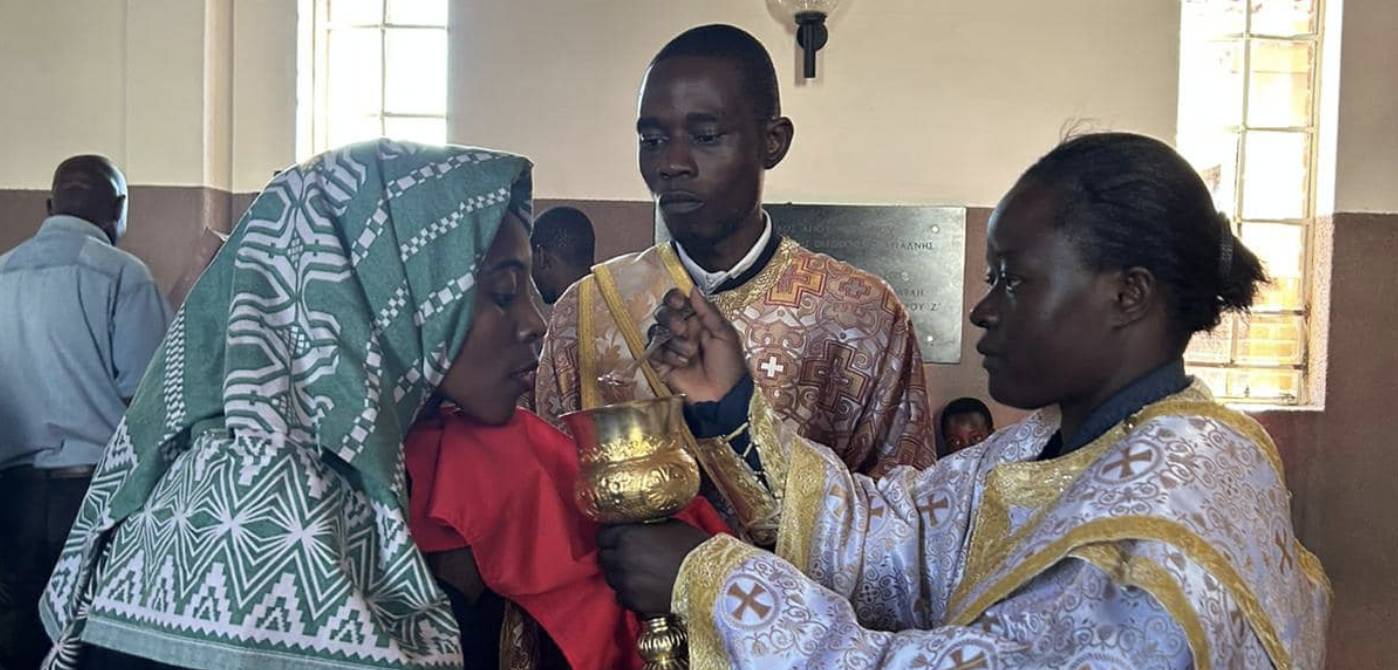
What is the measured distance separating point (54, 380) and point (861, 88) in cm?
364

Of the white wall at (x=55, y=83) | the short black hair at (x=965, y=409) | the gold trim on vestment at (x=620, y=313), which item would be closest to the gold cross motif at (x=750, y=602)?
the gold trim on vestment at (x=620, y=313)

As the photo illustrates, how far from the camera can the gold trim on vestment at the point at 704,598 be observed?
5.01 feet

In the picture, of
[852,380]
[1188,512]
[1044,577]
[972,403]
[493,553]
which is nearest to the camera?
[1188,512]

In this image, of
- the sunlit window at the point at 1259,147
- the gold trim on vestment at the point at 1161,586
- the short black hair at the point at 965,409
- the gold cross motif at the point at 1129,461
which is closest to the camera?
the gold trim on vestment at the point at 1161,586

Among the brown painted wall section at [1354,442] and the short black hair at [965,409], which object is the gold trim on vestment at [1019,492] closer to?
the short black hair at [965,409]

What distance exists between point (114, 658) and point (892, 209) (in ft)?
14.7

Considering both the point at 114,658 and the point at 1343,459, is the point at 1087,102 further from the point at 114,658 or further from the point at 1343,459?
the point at 114,658

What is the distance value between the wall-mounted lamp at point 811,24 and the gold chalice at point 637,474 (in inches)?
158

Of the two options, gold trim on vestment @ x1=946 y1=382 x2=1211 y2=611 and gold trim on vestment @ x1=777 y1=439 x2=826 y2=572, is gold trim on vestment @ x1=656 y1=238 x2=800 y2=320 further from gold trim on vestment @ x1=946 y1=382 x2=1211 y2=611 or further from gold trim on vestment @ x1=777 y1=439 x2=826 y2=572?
gold trim on vestment @ x1=946 y1=382 x2=1211 y2=611

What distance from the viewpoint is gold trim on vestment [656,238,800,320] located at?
2309mm

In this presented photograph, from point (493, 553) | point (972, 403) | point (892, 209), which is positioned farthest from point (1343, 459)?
point (493, 553)

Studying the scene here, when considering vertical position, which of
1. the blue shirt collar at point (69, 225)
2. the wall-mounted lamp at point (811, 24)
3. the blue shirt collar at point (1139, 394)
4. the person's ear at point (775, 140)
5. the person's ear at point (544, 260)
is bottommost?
the blue shirt collar at point (1139, 394)

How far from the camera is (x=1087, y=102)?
5398 mm

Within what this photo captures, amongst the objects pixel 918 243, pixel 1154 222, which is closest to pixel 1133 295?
pixel 1154 222
